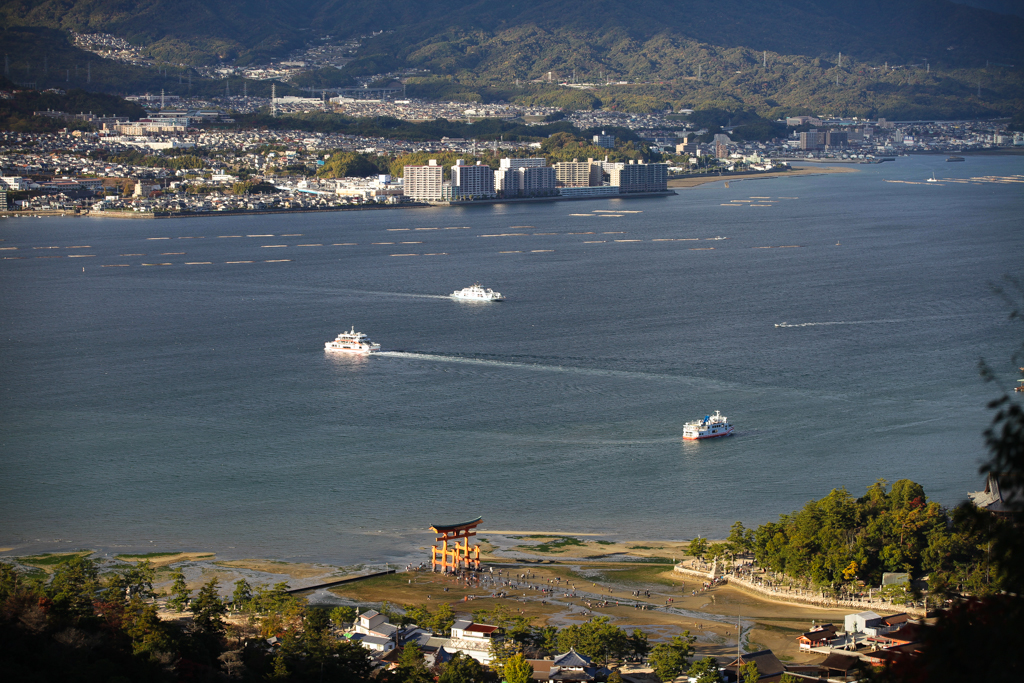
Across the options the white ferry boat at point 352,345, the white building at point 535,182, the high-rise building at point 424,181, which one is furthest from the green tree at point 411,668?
the white building at point 535,182

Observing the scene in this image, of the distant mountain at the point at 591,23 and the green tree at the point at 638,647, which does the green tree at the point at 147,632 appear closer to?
the green tree at the point at 638,647

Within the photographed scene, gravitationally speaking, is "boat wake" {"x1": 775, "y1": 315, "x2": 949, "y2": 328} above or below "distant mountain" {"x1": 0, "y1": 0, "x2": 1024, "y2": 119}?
below

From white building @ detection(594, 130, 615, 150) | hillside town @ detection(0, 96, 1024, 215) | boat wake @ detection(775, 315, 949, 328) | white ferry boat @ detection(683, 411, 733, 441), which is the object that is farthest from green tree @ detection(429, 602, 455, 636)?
white building @ detection(594, 130, 615, 150)

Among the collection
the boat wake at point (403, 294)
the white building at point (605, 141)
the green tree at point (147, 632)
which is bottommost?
the green tree at point (147, 632)

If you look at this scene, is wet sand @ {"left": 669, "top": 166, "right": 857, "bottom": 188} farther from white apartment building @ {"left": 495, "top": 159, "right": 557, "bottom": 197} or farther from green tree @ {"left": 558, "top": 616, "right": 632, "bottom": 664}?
green tree @ {"left": 558, "top": 616, "right": 632, "bottom": 664}

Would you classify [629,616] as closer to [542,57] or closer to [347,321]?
[347,321]

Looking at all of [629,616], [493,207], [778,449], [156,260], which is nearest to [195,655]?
[629,616]
